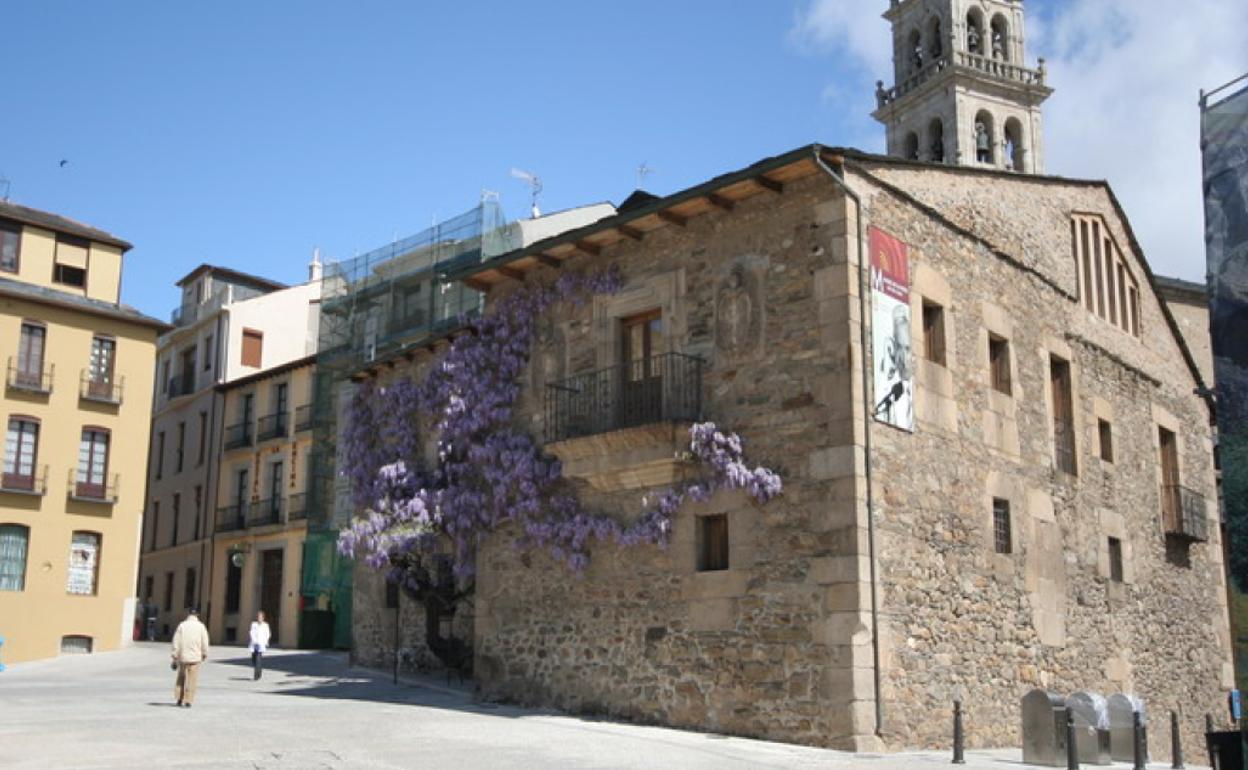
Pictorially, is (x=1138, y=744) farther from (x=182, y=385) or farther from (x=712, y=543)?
(x=182, y=385)

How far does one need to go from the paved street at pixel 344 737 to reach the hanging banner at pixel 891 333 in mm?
4198

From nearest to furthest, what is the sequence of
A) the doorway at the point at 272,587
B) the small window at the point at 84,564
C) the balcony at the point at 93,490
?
the small window at the point at 84,564
the balcony at the point at 93,490
the doorway at the point at 272,587

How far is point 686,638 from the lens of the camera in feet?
52.5

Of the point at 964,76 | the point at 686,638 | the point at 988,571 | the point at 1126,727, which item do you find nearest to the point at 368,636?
the point at 686,638

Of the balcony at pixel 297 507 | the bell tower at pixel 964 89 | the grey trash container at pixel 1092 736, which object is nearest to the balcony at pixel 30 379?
the balcony at pixel 297 507

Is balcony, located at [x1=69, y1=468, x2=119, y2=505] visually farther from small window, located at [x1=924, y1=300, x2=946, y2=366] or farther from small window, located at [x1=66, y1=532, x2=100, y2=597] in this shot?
small window, located at [x1=924, y1=300, x2=946, y2=366]

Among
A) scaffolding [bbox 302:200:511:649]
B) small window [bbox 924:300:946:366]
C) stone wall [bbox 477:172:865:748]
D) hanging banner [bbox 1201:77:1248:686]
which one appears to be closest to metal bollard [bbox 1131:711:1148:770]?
hanging banner [bbox 1201:77:1248:686]

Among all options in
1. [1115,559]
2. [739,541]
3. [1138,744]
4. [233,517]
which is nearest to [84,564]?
[233,517]

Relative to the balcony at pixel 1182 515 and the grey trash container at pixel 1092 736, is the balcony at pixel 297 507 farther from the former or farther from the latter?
the grey trash container at pixel 1092 736

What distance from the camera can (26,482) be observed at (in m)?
31.5

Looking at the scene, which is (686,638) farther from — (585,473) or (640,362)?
(640,362)

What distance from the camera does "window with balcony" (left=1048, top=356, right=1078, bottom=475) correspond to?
19.9 metres

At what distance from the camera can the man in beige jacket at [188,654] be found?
1714 centimetres

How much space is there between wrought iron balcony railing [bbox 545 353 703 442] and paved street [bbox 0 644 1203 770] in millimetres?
3969
